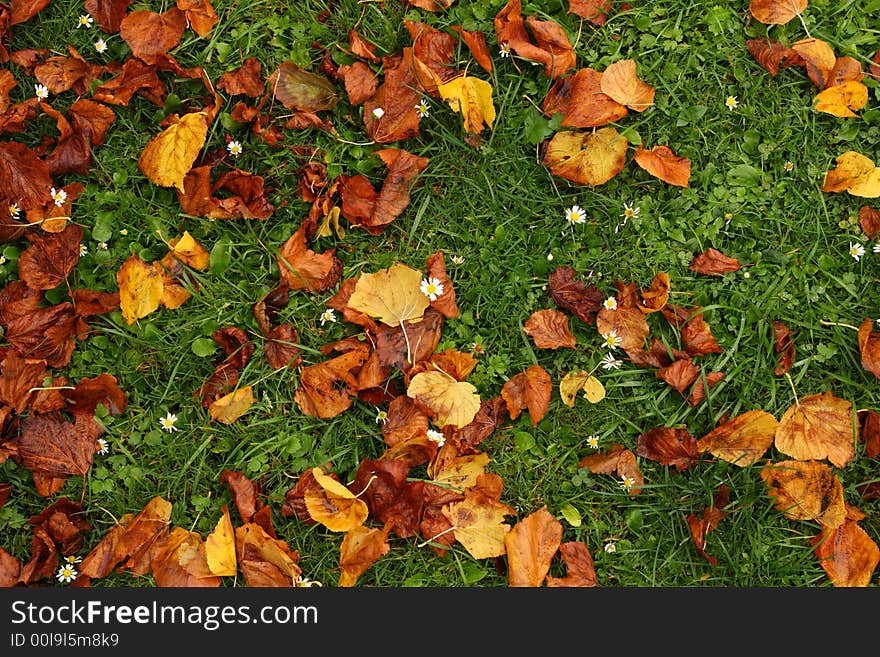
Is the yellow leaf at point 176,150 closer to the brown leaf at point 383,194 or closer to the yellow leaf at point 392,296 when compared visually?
the brown leaf at point 383,194

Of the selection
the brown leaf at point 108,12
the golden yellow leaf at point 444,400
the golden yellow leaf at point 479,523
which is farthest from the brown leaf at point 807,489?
the brown leaf at point 108,12

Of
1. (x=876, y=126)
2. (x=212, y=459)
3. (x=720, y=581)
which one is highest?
(x=876, y=126)

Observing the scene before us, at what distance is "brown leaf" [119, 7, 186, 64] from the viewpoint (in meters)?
3.12

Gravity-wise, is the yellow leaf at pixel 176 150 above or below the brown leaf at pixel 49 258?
above

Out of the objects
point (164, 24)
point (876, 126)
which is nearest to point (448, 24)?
point (164, 24)

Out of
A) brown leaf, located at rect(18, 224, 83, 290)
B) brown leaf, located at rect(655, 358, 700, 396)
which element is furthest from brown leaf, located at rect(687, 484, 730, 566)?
brown leaf, located at rect(18, 224, 83, 290)

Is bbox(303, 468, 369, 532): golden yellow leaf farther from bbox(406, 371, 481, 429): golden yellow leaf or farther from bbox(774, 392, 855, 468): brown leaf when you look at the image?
bbox(774, 392, 855, 468): brown leaf

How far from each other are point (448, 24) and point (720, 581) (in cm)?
228

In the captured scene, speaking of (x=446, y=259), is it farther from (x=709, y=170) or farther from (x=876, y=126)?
(x=876, y=126)

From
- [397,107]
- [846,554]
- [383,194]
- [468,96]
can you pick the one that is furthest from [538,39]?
[846,554]

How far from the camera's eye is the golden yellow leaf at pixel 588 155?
304 cm

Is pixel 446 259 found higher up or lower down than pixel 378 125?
lower down

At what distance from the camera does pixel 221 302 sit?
120 inches

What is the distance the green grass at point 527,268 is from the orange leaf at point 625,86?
61 millimetres
